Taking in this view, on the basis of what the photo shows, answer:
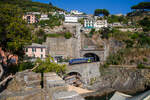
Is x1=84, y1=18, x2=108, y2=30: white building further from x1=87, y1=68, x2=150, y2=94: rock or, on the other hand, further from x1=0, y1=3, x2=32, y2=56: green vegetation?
x1=0, y1=3, x2=32, y2=56: green vegetation

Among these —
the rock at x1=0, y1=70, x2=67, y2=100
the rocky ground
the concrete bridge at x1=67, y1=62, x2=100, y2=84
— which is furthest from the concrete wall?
the rock at x1=0, y1=70, x2=67, y2=100

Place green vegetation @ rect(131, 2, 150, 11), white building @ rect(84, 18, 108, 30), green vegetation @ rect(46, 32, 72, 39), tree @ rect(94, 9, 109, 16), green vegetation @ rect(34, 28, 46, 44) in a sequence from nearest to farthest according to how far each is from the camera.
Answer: green vegetation @ rect(34, 28, 46, 44) < green vegetation @ rect(46, 32, 72, 39) < white building @ rect(84, 18, 108, 30) < green vegetation @ rect(131, 2, 150, 11) < tree @ rect(94, 9, 109, 16)

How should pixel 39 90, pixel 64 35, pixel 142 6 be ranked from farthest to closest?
pixel 142 6
pixel 64 35
pixel 39 90

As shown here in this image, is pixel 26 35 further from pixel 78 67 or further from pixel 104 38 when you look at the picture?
pixel 104 38

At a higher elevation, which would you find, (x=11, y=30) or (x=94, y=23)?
(x=94, y=23)

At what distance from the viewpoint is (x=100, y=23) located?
5753cm

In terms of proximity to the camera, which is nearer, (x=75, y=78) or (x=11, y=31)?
(x=11, y=31)

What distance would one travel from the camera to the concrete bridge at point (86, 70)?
89.6 ft

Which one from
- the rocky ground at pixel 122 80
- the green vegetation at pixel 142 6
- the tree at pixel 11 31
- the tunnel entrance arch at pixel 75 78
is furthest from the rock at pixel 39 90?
the green vegetation at pixel 142 6

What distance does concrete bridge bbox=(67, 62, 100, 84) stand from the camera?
27.3 metres

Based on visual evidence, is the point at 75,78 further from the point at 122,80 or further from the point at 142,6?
the point at 142,6

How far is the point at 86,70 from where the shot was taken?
1164 inches

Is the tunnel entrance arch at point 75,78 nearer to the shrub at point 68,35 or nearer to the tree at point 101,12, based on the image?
the shrub at point 68,35

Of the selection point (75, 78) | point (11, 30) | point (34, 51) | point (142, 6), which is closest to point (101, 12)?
point (142, 6)
